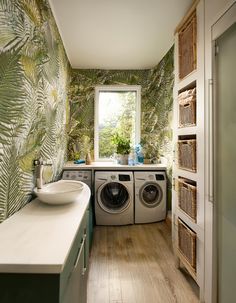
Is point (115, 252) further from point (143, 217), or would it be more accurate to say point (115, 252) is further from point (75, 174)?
point (75, 174)

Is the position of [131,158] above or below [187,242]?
above

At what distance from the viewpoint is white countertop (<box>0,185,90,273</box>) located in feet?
2.60

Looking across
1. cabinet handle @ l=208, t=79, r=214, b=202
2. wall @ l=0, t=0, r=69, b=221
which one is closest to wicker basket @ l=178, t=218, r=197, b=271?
cabinet handle @ l=208, t=79, r=214, b=202

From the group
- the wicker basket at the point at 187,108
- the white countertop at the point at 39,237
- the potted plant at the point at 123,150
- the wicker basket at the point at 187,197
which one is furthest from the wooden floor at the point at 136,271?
the wicker basket at the point at 187,108

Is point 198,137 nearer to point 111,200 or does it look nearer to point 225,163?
point 225,163

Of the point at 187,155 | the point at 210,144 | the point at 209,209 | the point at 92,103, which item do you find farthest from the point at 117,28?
the point at 209,209

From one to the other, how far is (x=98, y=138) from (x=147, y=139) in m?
0.95

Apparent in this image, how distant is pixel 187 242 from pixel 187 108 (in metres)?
1.24

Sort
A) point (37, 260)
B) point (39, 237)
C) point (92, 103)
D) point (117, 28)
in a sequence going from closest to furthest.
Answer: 1. point (37, 260)
2. point (39, 237)
3. point (117, 28)
4. point (92, 103)

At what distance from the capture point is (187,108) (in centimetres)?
196

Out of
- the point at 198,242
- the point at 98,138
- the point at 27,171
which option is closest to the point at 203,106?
the point at 198,242

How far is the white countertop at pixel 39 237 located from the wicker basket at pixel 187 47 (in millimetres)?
1530

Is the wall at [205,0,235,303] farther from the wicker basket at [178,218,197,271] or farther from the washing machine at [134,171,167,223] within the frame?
the washing machine at [134,171,167,223]

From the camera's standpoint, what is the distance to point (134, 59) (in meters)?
3.54
